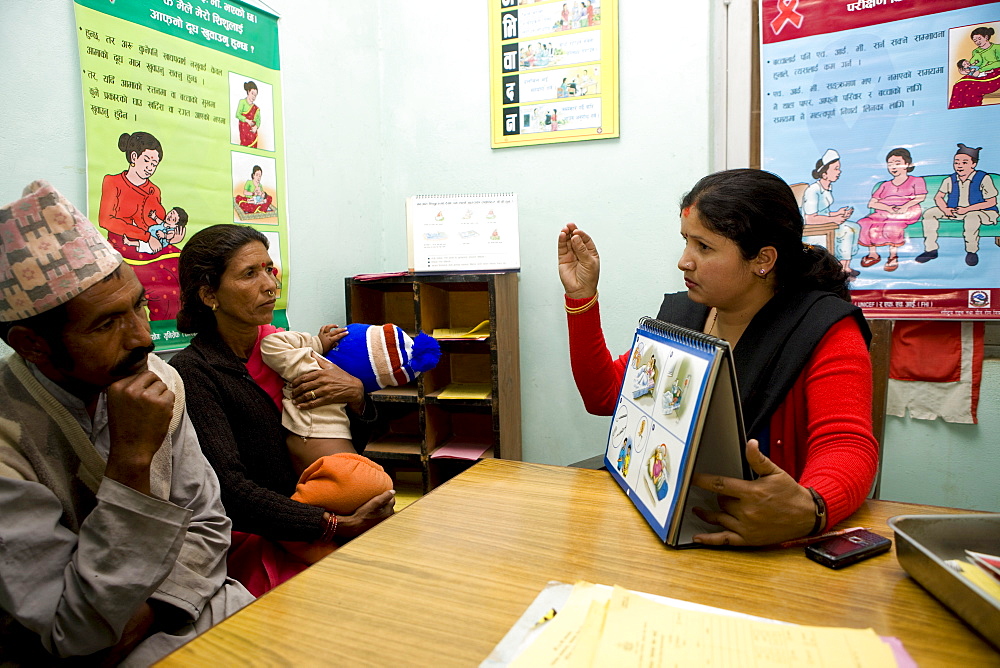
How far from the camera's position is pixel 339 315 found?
277 cm

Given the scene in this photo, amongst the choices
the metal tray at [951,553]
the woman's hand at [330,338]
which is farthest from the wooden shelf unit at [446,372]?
the metal tray at [951,553]

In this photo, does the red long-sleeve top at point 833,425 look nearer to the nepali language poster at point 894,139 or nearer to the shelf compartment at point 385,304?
the nepali language poster at point 894,139

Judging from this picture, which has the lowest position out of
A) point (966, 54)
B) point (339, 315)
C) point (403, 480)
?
point (403, 480)

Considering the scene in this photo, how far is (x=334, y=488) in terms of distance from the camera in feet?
4.99

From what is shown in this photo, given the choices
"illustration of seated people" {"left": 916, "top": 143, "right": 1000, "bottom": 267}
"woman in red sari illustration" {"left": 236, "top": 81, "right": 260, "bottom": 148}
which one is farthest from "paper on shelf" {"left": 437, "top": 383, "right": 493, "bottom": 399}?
"illustration of seated people" {"left": 916, "top": 143, "right": 1000, "bottom": 267}

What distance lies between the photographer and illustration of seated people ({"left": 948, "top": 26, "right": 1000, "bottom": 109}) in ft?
6.70

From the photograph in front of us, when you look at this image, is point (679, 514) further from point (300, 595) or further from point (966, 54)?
point (966, 54)

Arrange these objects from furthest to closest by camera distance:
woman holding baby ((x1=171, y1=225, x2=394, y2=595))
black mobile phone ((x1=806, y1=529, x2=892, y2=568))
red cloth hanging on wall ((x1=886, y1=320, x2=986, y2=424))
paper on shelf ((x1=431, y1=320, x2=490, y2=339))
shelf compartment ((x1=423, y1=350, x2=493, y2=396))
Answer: shelf compartment ((x1=423, y1=350, x2=493, y2=396)), paper on shelf ((x1=431, y1=320, x2=490, y2=339)), red cloth hanging on wall ((x1=886, y1=320, x2=986, y2=424)), woman holding baby ((x1=171, y1=225, x2=394, y2=595)), black mobile phone ((x1=806, y1=529, x2=892, y2=568))

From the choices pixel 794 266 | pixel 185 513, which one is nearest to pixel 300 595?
pixel 185 513

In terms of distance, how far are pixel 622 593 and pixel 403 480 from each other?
2160mm

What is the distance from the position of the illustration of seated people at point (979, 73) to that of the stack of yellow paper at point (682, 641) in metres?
2.21

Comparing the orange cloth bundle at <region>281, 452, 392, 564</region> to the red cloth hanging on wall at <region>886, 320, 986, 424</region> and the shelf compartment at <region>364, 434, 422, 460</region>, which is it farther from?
the red cloth hanging on wall at <region>886, 320, 986, 424</region>

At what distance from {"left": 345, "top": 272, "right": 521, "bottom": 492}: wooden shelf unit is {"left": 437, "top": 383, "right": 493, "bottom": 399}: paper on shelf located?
26 mm

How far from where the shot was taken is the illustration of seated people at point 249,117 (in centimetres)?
217
